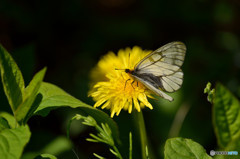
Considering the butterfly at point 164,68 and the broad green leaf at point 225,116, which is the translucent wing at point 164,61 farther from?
the broad green leaf at point 225,116

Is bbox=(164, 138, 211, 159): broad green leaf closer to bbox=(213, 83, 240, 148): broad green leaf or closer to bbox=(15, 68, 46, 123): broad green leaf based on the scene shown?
bbox=(213, 83, 240, 148): broad green leaf

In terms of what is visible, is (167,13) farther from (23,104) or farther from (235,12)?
(23,104)

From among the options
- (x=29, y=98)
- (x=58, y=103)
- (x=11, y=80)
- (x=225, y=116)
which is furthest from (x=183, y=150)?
(x=11, y=80)

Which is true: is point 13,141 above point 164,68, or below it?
below

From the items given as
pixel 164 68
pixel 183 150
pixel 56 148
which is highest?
pixel 164 68

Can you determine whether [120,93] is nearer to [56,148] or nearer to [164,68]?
[164,68]

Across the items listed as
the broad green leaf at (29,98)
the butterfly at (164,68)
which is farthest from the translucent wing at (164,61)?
the broad green leaf at (29,98)

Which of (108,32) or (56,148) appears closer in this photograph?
(56,148)

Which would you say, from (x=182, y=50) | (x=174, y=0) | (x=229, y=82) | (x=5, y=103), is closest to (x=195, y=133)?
(x=229, y=82)

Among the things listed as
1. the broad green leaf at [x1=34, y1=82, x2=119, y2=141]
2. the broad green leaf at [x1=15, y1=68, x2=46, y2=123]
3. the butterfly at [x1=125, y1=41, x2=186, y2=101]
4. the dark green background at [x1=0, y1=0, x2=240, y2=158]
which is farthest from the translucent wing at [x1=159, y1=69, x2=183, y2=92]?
the dark green background at [x1=0, y1=0, x2=240, y2=158]
